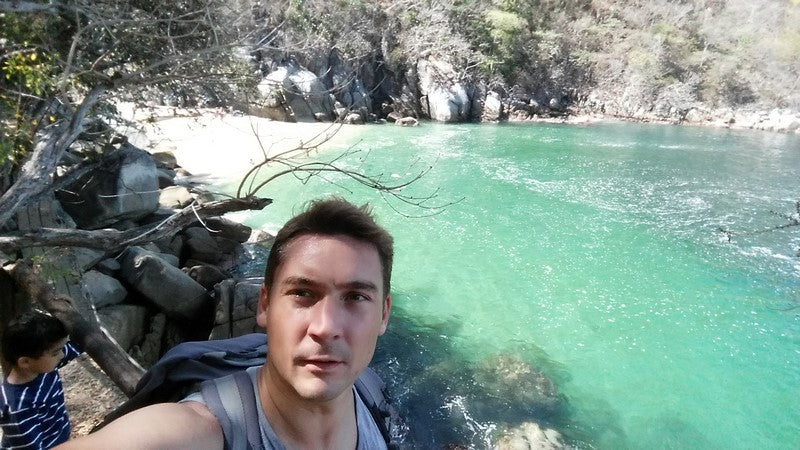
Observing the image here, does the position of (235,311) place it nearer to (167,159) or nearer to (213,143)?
(167,159)

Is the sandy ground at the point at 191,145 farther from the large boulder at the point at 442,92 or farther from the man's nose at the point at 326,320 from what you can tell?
the large boulder at the point at 442,92

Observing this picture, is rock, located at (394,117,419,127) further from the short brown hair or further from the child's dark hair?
the short brown hair

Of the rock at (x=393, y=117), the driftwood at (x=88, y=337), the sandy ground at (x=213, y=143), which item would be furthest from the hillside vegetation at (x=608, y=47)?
the driftwood at (x=88, y=337)

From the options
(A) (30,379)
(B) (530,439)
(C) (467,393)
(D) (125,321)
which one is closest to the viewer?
(A) (30,379)

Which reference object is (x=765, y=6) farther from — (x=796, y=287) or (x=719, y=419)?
(x=719, y=419)

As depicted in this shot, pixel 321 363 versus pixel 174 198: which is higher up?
pixel 321 363

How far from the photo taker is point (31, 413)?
7.43 feet

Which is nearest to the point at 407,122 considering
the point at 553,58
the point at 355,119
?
the point at 355,119

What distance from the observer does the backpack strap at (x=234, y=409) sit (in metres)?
1.03

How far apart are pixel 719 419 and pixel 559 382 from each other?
6.23 feet

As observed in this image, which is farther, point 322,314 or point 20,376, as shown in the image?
point 20,376

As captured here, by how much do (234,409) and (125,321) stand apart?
16.7 feet

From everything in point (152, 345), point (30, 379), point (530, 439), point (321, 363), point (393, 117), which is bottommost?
point (530, 439)

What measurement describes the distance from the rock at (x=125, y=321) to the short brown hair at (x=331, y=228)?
4674 mm
